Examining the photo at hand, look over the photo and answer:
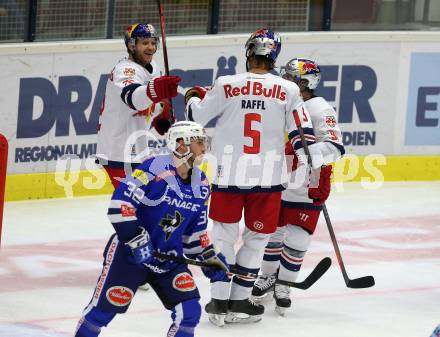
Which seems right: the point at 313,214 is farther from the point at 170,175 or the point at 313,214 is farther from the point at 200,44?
the point at 200,44

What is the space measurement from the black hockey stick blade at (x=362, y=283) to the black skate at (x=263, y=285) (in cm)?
45

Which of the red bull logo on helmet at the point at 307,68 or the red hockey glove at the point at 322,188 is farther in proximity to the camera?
the red bull logo on helmet at the point at 307,68

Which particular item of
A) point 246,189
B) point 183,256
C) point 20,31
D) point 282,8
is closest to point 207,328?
point 246,189

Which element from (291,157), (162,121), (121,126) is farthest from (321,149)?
(121,126)

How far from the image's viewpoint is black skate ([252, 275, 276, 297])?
315 inches

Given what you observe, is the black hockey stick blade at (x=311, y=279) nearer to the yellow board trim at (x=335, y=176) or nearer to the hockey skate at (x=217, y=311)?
the hockey skate at (x=217, y=311)

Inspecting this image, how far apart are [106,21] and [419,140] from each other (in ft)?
10.1

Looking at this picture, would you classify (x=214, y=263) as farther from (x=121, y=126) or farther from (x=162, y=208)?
(x=121, y=126)

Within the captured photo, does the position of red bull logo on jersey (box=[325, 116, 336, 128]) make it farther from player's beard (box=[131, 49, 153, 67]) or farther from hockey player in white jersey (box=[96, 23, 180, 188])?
player's beard (box=[131, 49, 153, 67])

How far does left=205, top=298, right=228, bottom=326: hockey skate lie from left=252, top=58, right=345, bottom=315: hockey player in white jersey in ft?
1.51

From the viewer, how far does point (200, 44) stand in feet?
36.6

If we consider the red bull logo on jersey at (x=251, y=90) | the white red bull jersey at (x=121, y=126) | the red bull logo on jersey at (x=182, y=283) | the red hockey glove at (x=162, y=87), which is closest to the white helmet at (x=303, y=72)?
the red bull logo on jersey at (x=251, y=90)

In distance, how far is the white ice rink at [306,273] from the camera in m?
7.51

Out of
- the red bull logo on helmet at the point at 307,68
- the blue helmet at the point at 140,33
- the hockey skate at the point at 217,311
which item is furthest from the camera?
the blue helmet at the point at 140,33
